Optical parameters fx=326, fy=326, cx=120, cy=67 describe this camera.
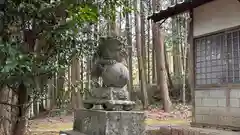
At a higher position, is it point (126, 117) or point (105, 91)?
point (105, 91)

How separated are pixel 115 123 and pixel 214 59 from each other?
443 cm

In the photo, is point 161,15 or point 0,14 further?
point 161,15

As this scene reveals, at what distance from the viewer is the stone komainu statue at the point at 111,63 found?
604cm

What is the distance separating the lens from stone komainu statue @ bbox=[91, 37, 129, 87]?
6.04 metres

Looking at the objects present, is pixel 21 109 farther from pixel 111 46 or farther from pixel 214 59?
pixel 214 59

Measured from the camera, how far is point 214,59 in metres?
8.86

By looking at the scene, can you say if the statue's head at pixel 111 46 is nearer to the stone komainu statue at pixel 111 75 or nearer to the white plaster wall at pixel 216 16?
the stone komainu statue at pixel 111 75

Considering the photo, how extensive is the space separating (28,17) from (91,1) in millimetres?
791

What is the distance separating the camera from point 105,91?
6.00 metres

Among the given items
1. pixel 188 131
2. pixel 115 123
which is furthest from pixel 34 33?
pixel 188 131

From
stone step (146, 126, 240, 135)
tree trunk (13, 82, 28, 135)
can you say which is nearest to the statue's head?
tree trunk (13, 82, 28, 135)

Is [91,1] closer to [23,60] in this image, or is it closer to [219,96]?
[23,60]

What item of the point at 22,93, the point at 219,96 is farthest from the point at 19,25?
the point at 219,96

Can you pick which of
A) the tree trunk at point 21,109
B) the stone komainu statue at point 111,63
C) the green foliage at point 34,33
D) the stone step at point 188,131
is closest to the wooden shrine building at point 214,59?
the stone step at point 188,131
